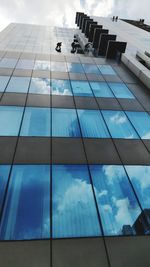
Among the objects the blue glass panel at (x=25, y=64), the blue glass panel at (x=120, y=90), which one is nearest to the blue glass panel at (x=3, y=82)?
the blue glass panel at (x=25, y=64)

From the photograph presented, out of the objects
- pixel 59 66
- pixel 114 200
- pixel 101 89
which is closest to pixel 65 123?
pixel 114 200

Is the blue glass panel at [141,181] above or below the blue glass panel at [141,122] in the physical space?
below

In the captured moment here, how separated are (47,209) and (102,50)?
3290 cm

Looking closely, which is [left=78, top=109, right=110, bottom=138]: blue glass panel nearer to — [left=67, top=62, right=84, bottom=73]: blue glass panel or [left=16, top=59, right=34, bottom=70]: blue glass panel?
[left=67, top=62, right=84, bottom=73]: blue glass panel

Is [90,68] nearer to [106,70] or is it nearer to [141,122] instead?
[106,70]

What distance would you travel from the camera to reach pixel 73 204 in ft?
33.7

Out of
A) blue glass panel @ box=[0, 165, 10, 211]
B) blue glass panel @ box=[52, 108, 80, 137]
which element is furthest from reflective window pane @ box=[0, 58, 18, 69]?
blue glass panel @ box=[0, 165, 10, 211]

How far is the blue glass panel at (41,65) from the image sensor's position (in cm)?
2623

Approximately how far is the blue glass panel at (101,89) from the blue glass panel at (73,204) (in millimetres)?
10900

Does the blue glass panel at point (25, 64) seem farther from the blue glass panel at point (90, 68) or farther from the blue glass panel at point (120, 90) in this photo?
the blue glass panel at point (120, 90)

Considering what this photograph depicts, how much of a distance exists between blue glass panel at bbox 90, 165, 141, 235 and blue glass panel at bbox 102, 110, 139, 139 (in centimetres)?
367

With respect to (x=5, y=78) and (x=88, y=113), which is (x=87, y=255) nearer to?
(x=88, y=113)

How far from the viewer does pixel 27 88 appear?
2064 cm

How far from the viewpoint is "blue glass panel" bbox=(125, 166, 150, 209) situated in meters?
11.0
